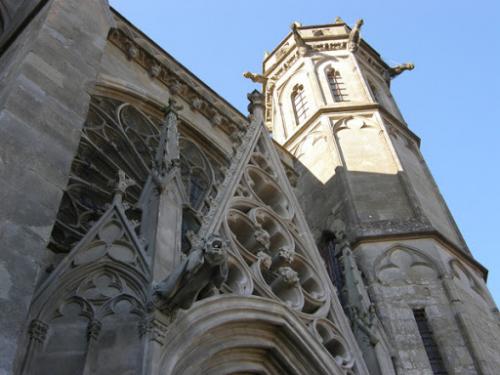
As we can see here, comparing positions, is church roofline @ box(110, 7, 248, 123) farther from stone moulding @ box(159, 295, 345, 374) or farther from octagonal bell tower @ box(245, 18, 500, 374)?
stone moulding @ box(159, 295, 345, 374)

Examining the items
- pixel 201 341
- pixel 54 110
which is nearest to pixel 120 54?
pixel 54 110

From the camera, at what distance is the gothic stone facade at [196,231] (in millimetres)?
5184

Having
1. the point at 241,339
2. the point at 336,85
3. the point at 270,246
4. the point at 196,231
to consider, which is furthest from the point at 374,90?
the point at 241,339

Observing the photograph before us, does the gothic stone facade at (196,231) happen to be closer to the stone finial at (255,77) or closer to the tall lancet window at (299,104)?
the tall lancet window at (299,104)

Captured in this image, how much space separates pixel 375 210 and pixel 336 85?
5759 millimetres

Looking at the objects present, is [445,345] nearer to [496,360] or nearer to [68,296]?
[496,360]

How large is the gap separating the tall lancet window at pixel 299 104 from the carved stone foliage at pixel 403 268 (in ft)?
20.9

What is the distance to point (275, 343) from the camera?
716 centimetres

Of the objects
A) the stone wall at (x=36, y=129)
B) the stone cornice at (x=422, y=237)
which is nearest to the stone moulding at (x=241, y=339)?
the stone wall at (x=36, y=129)

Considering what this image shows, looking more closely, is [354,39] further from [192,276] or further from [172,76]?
[192,276]

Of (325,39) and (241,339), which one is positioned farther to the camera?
(325,39)

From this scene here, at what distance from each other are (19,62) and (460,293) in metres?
6.94

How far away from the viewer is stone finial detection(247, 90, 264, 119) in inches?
430

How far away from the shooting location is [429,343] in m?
9.47
